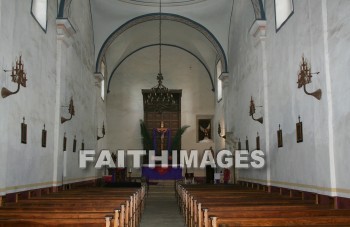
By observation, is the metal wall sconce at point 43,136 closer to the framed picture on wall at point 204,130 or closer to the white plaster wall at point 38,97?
the white plaster wall at point 38,97

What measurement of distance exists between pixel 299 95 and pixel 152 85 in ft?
49.4

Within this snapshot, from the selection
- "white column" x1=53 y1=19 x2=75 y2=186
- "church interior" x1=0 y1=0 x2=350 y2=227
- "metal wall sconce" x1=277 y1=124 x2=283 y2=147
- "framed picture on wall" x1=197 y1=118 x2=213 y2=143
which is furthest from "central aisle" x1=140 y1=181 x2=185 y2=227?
"framed picture on wall" x1=197 y1=118 x2=213 y2=143

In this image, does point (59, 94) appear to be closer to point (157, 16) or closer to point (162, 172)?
point (157, 16)

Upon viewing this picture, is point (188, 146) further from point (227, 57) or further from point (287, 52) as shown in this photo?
point (287, 52)

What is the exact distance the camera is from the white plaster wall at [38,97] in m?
7.37

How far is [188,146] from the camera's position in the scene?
22531 mm

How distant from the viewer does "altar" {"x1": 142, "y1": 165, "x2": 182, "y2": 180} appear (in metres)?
20.6

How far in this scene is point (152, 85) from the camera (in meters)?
23.1

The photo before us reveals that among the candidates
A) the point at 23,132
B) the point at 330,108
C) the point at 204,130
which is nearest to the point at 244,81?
the point at 330,108

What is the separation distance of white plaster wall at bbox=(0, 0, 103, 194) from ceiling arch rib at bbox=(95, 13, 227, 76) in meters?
3.14

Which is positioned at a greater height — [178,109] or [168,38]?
[168,38]

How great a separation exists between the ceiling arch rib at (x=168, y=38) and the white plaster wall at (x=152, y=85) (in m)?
0.83

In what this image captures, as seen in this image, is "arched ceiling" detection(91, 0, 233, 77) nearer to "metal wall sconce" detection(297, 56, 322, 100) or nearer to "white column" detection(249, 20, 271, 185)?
"white column" detection(249, 20, 271, 185)

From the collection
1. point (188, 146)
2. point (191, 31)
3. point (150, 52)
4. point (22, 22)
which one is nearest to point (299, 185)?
point (22, 22)
